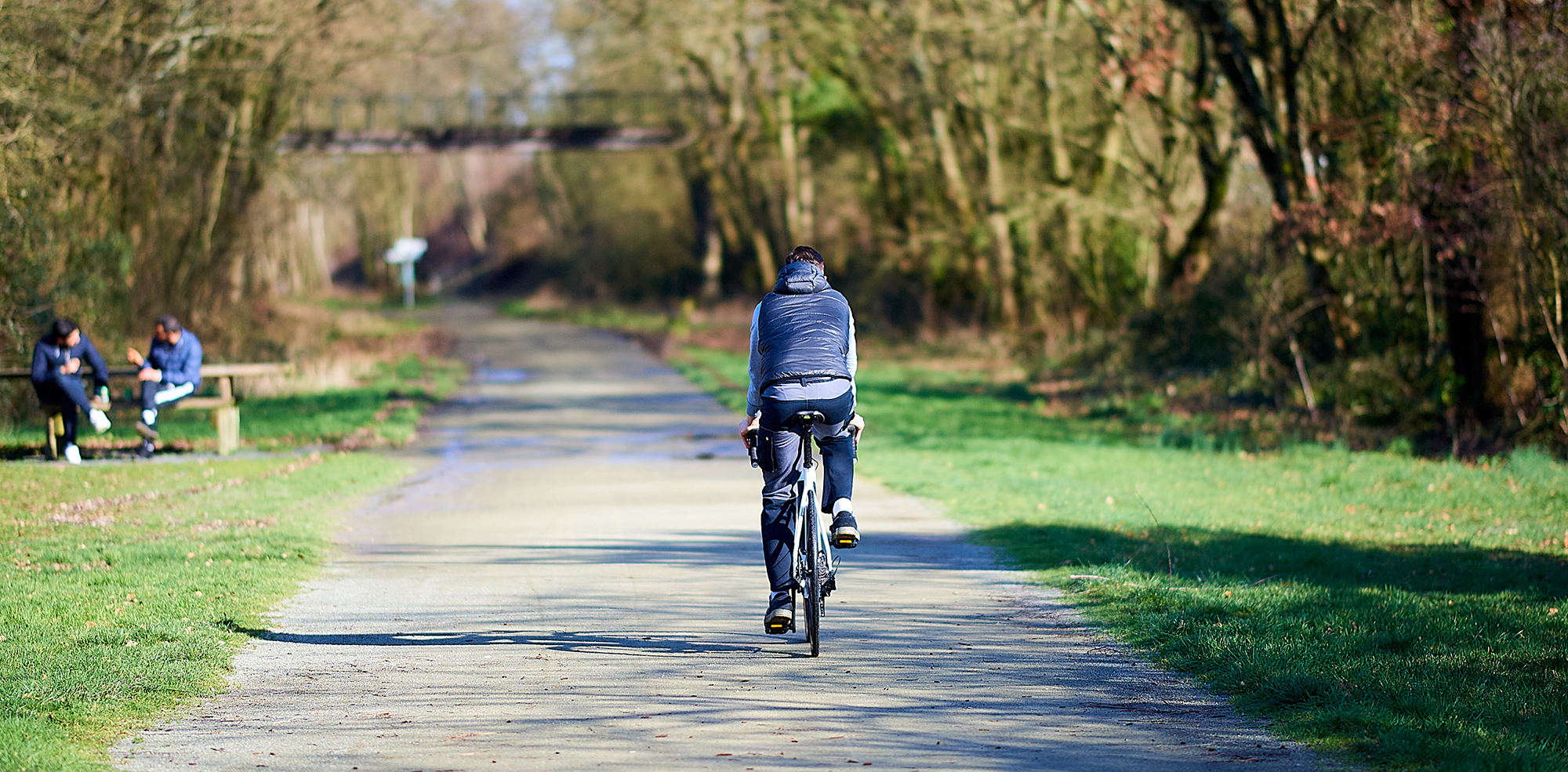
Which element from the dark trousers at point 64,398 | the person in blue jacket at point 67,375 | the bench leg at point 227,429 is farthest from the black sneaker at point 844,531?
the dark trousers at point 64,398

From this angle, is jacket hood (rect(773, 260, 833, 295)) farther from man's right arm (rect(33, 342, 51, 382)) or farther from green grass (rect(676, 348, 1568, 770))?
man's right arm (rect(33, 342, 51, 382))

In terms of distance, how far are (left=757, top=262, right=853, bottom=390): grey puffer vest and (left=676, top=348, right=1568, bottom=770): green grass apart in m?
2.12

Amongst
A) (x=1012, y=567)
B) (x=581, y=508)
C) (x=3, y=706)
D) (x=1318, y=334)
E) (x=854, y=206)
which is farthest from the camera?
(x=854, y=206)

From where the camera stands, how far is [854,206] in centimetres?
5009

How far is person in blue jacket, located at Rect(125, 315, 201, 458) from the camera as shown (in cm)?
1725

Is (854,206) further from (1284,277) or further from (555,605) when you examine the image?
(555,605)

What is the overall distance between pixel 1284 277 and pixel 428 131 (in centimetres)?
3834

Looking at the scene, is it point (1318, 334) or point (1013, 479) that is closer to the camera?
point (1013, 479)

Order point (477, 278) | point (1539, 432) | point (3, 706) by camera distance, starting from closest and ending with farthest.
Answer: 1. point (3, 706)
2. point (1539, 432)
3. point (477, 278)

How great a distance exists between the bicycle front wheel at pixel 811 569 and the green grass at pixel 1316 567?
5.37 ft

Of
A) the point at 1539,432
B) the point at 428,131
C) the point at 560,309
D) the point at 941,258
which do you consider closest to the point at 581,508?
the point at 1539,432

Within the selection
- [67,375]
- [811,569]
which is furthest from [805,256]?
[67,375]

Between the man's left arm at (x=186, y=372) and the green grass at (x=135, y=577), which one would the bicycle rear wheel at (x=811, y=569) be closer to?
the green grass at (x=135, y=577)

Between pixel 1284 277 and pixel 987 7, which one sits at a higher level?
pixel 987 7
